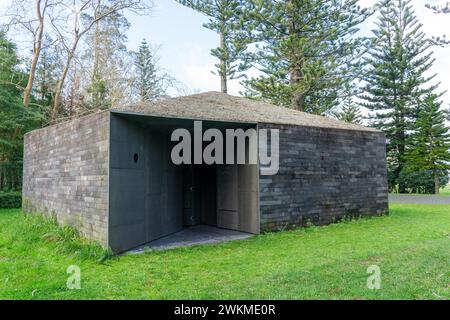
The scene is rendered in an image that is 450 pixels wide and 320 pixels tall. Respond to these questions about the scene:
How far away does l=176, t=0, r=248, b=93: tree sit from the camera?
656 inches

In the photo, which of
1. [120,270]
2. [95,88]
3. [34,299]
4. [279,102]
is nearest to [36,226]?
[120,270]

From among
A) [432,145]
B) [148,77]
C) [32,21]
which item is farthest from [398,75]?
[32,21]

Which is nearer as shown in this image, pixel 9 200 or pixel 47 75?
pixel 9 200

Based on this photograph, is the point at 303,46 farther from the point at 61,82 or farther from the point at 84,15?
the point at 61,82

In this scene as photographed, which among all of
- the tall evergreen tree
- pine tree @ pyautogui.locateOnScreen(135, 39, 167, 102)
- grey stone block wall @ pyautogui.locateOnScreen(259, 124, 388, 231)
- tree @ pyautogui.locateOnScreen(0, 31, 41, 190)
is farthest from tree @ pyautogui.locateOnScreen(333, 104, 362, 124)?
tree @ pyautogui.locateOnScreen(0, 31, 41, 190)

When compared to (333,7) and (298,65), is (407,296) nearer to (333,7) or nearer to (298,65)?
(298,65)

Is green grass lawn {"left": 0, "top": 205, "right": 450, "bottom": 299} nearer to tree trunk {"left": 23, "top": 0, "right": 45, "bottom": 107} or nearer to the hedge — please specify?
the hedge

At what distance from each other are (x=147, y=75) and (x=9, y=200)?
485 inches

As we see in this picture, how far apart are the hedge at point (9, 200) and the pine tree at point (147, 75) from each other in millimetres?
8929

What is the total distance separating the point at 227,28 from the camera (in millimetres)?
16938

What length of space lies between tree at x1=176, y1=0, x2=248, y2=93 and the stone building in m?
8.53

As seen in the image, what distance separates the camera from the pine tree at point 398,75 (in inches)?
813

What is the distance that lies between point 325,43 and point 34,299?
629 inches

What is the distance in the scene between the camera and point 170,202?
7125mm
